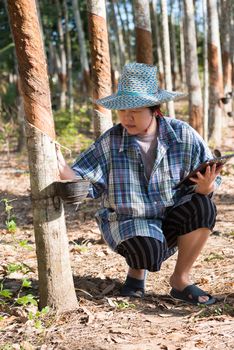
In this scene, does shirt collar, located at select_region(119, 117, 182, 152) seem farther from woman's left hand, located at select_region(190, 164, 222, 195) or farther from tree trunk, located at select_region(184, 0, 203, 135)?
tree trunk, located at select_region(184, 0, 203, 135)

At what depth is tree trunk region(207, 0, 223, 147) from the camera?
33.7ft

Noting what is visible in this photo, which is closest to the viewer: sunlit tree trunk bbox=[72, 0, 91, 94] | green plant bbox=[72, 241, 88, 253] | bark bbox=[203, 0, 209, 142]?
green plant bbox=[72, 241, 88, 253]

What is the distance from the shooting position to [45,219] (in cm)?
295

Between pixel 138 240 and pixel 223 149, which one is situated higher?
pixel 138 240

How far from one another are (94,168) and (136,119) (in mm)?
391

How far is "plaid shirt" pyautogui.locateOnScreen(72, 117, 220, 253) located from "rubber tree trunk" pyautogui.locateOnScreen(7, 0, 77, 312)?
0.34 meters

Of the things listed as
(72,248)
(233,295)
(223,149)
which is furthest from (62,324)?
(223,149)

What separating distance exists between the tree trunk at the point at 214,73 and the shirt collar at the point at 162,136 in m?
7.51

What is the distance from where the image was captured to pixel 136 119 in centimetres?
316

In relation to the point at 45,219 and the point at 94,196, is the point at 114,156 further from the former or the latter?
the point at 45,219

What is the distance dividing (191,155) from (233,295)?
0.92m

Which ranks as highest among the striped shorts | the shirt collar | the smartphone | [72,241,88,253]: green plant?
the shirt collar

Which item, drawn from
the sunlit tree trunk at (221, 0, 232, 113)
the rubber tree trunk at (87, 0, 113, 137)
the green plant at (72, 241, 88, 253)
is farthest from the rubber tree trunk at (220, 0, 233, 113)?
the green plant at (72, 241, 88, 253)

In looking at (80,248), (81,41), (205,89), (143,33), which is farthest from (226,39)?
(80,248)
